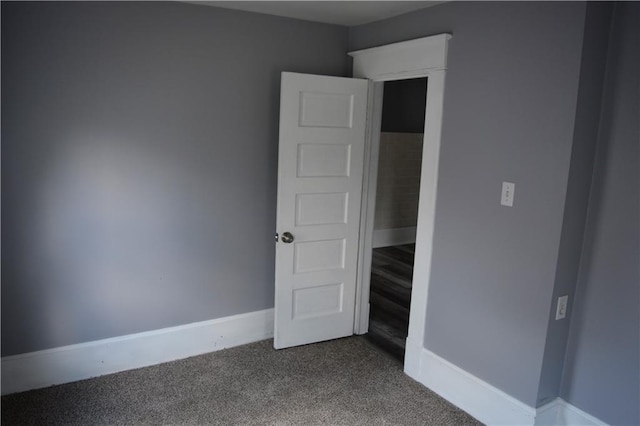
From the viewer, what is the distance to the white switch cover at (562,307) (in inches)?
94.1

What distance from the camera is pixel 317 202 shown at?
3.36 m

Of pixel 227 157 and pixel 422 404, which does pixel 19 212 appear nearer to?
pixel 227 157

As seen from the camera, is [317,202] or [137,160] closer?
[137,160]

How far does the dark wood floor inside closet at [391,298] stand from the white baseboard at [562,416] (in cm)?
106

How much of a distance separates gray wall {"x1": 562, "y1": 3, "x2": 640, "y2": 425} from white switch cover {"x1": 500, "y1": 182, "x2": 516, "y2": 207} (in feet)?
1.21

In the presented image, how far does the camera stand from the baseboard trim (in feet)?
8.30

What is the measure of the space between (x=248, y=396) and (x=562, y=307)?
1.82 metres

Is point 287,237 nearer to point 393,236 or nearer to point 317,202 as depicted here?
point 317,202

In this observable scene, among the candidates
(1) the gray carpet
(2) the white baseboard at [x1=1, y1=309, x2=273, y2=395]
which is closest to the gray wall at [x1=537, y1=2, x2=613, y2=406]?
(1) the gray carpet

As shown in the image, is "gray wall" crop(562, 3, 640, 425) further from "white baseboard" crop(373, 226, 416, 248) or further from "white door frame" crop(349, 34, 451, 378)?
"white baseboard" crop(373, 226, 416, 248)

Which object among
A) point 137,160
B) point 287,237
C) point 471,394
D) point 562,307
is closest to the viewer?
point 562,307

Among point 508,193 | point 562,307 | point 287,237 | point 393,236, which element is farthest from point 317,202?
point 393,236

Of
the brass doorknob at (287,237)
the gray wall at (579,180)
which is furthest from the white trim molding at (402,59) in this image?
the brass doorknob at (287,237)

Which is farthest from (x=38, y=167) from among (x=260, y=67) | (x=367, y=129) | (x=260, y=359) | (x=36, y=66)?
(x=367, y=129)
